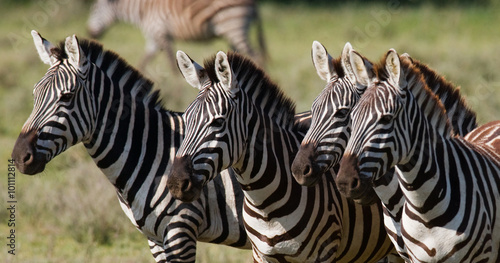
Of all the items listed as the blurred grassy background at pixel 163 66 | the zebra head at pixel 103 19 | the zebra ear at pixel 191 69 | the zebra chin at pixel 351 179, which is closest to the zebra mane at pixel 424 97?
the zebra chin at pixel 351 179

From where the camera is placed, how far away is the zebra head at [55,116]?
4914 mm

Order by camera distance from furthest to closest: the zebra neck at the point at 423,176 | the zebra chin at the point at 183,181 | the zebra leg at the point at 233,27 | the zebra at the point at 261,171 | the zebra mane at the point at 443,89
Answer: the zebra leg at the point at 233,27
the zebra mane at the point at 443,89
the zebra at the point at 261,171
the zebra chin at the point at 183,181
the zebra neck at the point at 423,176

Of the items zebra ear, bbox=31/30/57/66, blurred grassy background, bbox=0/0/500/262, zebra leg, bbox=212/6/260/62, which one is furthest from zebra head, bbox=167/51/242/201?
zebra leg, bbox=212/6/260/62

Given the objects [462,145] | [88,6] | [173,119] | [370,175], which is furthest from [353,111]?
[88,6]

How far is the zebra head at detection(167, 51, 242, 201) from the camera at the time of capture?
4348mm

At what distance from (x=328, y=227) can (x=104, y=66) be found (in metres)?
2.08

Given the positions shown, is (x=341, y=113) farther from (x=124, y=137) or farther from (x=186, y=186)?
(x=124, y=137)

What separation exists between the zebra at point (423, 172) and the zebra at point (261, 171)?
700 millimetres

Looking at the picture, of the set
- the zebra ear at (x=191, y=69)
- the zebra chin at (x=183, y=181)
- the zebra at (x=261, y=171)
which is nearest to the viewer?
the zebra chin at (x=183, y=181)

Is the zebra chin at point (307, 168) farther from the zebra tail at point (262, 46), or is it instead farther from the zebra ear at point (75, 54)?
the zebra tail at point (262, 46)

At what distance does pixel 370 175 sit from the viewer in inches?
154

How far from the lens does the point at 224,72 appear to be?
4.56m

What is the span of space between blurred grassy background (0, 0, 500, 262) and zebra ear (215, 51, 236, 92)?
261 centimetres

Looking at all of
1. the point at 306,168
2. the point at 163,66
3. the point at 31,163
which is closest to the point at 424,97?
the point at 306,168
